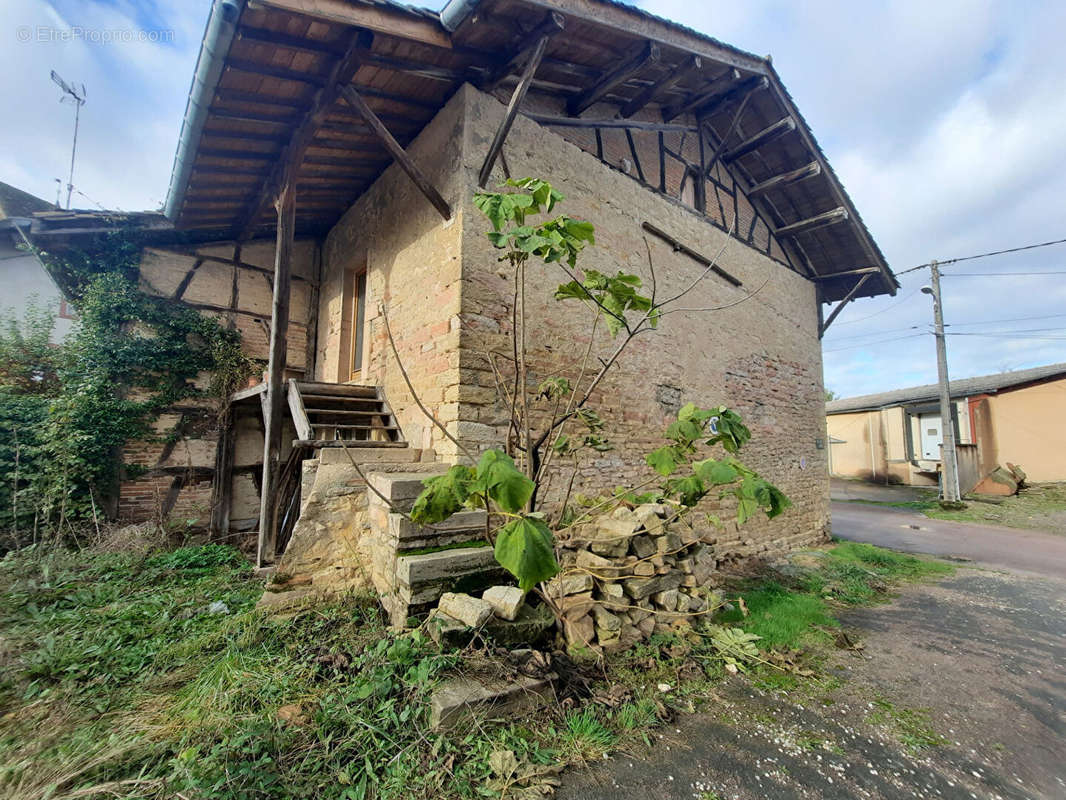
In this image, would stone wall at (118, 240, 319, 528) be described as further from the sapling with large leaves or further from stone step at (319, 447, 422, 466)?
the sapling with large leaves

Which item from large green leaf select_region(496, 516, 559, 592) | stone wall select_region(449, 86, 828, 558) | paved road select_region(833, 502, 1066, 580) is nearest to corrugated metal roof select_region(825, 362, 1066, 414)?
paved road select_region(833, 502, 1066, 580)

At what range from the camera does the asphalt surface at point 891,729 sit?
2041 mm

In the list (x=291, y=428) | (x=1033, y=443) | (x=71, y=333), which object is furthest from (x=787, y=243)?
(x=1033, y=443)

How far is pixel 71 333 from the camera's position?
18.9 ft

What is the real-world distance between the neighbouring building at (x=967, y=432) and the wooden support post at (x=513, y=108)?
59.2ft

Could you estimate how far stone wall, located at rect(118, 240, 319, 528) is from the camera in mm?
5875

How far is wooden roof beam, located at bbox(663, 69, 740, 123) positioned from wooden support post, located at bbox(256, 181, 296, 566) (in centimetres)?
522

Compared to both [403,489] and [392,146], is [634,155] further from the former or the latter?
[403,489]

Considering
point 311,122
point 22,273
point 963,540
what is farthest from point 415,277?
point 963,540

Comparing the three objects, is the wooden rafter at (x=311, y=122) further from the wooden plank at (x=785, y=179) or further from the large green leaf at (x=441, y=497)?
the wooden plank at (x=785, y=179)

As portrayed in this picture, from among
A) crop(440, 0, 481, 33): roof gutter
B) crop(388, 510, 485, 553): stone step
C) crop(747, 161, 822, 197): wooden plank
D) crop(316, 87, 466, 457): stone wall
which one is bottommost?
crop(388, 510, 485, 553): stone step

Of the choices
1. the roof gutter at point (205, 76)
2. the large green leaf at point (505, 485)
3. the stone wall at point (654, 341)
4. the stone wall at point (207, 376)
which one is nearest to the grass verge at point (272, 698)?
the large green leaf at point (505, 485)

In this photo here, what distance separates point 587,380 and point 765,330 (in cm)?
468

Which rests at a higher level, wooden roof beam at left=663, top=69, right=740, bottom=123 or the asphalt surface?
wooden roof beam at left=663, top=69, right=740, bottom=123
